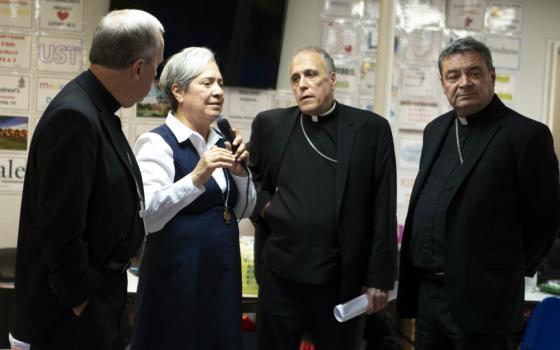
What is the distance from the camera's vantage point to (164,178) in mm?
1976

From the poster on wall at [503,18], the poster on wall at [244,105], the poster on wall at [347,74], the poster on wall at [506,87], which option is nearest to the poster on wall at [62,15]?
the poster on wall at [244,105]

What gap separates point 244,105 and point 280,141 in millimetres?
1812

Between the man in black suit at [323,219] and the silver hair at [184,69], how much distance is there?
0.44 m

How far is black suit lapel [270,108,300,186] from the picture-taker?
94.2 inches

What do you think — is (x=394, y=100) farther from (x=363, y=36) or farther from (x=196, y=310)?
(x=196, y=310)

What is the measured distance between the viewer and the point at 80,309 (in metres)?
1.49

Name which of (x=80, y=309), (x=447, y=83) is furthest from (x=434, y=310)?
(x=80, y=309)

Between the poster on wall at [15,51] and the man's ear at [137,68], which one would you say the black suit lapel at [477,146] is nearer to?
the man's ear at [137,68]

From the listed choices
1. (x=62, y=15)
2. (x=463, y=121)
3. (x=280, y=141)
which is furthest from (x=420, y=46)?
(x=62, y=15)

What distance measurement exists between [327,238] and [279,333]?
41 cm

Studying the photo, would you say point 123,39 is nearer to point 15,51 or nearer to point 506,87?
point 15,51

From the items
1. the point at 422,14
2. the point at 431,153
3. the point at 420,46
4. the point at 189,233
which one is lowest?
the point at 189,233

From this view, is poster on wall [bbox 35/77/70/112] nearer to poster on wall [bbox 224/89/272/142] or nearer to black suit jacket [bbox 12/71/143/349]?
poster on wall [bbox 224/89/272/142]

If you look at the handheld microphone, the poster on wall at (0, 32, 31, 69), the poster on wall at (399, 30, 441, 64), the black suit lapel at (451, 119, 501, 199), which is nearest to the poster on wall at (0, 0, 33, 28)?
the poster on wall at (0, 32, 31, 69)
